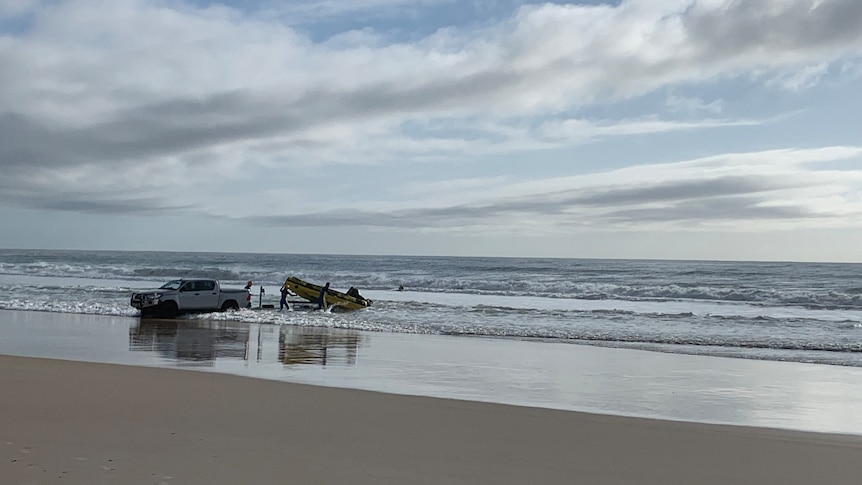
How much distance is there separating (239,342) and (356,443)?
40.4 feet

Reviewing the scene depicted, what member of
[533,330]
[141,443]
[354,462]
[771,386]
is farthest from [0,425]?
[533,330]

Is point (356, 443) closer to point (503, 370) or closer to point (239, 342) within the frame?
point (503, 370)

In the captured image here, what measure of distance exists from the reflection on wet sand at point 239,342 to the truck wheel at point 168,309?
52.6 inches

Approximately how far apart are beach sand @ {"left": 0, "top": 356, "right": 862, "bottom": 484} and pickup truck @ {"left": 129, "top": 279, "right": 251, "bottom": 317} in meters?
17.0

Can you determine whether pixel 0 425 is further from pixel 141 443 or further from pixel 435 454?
pixel 435 454

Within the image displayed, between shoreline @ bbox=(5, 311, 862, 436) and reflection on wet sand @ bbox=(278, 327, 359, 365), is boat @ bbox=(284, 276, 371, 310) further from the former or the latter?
shoreline @ bbox=(5, 311, 862, 436)

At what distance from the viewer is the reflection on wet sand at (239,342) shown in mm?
16078

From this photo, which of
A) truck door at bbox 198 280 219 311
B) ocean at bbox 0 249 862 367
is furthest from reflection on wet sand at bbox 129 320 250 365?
ocean at bbox 0 249 862 367

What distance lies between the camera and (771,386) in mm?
13453

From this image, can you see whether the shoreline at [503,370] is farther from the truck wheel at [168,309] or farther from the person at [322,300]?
the person at [322,300]

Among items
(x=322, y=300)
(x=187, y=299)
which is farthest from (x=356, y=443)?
(x=322, y=300)

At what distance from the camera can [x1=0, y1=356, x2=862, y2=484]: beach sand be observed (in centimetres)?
675

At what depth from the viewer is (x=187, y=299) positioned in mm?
28688

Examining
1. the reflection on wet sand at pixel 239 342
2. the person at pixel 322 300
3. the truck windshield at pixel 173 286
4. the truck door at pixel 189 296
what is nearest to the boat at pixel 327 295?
the person at pixel 322 300
